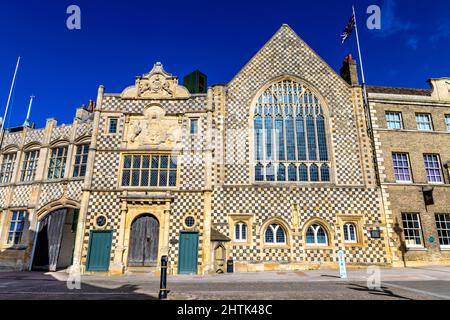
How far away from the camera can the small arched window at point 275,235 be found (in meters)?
16.5

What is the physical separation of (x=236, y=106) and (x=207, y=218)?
8.05 m

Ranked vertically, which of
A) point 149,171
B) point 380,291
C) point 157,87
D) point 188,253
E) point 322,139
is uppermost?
point 157,87

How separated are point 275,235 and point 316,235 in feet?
8.35

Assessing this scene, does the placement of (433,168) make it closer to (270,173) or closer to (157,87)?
(270,173)

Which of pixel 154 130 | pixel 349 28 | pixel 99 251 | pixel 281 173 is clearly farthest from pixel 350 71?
pixel 99 251

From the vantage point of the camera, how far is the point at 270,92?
63.9 feet

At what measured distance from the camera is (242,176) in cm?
1748

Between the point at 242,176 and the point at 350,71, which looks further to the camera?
the point at 350,71

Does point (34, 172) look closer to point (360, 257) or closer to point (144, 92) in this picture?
point (144, 92)

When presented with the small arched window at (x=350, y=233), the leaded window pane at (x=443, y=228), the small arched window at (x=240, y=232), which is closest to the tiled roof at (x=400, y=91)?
the leaded window pane at (x=443, y=228)

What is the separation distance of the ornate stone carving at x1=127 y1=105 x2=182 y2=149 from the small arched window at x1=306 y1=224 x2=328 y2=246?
32.5ft

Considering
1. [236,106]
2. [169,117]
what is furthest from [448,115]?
[169,117]

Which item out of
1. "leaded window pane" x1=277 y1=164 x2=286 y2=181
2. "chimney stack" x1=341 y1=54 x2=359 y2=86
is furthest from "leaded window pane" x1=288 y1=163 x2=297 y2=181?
"chimney stack" x1=341 y1=54 x2=359 y2=86

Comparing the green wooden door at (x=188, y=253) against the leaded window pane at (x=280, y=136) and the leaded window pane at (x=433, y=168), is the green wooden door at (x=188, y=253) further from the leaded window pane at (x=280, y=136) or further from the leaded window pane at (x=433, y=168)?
the leaded window pane at (x=433, y=168)
